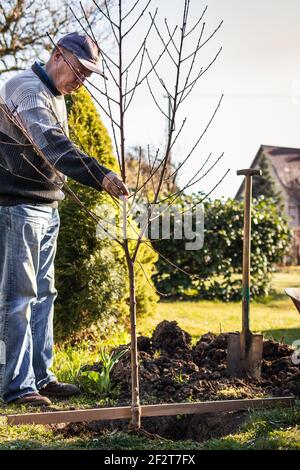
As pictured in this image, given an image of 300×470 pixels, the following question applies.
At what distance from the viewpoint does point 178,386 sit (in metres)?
3.77

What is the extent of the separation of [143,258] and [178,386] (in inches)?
123

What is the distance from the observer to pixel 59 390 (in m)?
3.87

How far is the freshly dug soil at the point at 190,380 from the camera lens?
A: 3363mm

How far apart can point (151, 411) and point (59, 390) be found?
94 centimetres

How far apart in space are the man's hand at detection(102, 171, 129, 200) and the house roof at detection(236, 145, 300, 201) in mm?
33712

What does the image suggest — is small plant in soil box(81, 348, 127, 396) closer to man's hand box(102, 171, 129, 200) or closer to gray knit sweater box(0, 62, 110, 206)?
gray knit sweater box(0, 62, 110, 206)

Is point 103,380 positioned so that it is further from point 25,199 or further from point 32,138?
point 32,138

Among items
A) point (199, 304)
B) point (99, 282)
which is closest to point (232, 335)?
point (99, 282)

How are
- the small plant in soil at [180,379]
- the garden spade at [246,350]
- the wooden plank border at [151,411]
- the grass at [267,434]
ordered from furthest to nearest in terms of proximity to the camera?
the garden spade at [246,350] < the small plant in soil at [180,379] < the wooden plank border at [151,411] < the grass at [267,434]

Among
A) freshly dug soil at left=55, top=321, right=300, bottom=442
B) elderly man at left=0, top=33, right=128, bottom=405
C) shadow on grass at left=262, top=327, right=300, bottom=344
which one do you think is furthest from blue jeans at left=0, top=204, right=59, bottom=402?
shadow on grass at left=262, top=327, right=300, bottom=344

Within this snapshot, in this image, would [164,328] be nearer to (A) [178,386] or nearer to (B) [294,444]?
(A) [178,386]

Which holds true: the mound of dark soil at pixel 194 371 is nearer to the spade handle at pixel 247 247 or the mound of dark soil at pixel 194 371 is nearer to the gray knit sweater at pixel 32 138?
the spade handle at pixel 247 247

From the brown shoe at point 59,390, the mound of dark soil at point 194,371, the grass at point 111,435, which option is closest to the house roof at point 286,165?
the grass at point 111,435

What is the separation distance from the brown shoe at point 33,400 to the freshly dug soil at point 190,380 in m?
0.34
